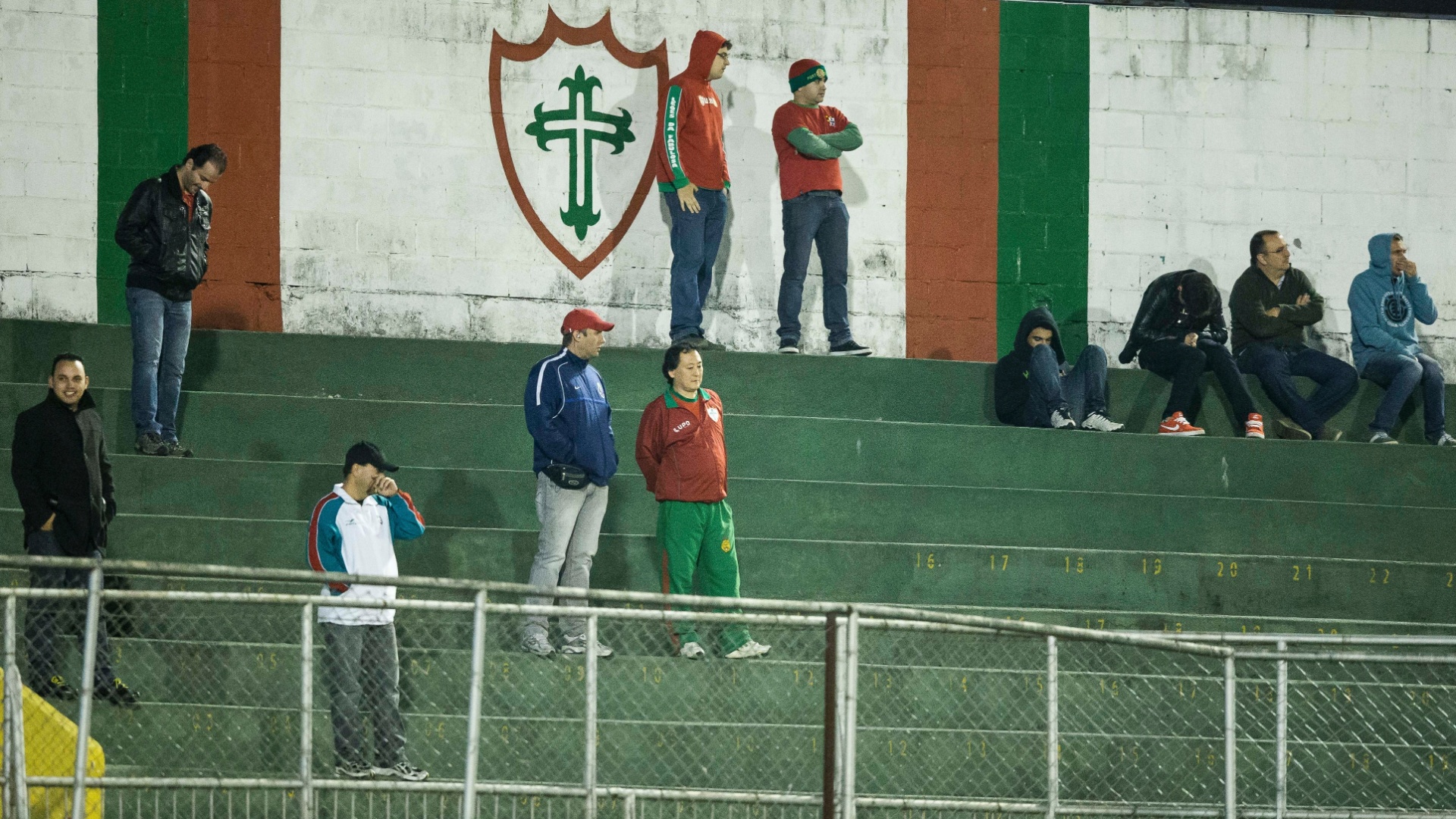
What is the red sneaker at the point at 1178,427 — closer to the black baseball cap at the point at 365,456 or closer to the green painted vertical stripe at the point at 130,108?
the black baseball cap at the point at 365,456

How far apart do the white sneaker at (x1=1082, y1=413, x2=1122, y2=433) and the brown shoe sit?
3.73 ft

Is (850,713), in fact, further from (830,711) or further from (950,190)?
(950,190)

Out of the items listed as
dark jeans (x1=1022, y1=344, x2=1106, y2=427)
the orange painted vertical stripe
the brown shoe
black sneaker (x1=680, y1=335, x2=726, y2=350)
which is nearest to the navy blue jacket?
black sneaker (x1=680, y1=335, x2=726, y2=350)

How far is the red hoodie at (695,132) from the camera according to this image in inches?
438

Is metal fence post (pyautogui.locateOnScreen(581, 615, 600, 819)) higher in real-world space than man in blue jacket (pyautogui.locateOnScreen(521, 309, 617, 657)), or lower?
lower

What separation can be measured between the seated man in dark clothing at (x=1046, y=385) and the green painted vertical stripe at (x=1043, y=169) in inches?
80.5

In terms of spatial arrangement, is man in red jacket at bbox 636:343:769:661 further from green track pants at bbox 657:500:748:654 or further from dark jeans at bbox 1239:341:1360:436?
dark jeans at bbox 1239:341:1360:436

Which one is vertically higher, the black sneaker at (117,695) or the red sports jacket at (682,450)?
the red sports jacket at (682,450)

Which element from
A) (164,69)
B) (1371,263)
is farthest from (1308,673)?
(164,69)

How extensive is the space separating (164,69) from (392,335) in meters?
2.45

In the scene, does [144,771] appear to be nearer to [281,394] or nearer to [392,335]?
[281,394]

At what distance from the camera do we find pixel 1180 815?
259 inches

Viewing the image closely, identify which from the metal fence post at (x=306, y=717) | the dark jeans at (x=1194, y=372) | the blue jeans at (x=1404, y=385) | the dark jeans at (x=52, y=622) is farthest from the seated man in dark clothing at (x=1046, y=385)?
the metal fence post at (x=306, y=717)

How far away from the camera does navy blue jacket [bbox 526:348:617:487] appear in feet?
28.0
